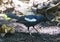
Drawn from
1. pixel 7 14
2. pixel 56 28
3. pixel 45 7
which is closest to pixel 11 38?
pixel 56 28

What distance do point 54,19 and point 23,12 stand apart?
0.44 metres

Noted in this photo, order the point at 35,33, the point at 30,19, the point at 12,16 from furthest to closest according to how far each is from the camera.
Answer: the point at 12,16 → the point at 30,19 → the point at 35,33

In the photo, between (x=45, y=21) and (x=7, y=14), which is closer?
(x=45, y=21)

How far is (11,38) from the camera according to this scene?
230 centimetres

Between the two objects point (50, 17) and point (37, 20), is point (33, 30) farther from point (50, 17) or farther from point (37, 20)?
point (50, 17)

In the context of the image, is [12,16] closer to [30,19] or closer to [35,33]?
[30,19]

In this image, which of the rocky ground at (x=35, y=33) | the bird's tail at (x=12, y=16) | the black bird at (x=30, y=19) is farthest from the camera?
the bird's tail at (x=12, y=16)

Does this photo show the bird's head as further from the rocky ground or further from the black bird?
the rocky ground

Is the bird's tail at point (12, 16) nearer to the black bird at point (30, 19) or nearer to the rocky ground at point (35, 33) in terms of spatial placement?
the black bird at point (30, 19)

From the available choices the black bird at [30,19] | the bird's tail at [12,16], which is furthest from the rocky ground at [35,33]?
the bird's tail at [12,16]

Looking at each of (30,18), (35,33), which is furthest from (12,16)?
(35,33)

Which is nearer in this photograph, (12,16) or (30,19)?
(30,19)

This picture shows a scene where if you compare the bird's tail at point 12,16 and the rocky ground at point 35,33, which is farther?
the bird's tail at point 12,16

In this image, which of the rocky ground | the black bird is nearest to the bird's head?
the black bird
